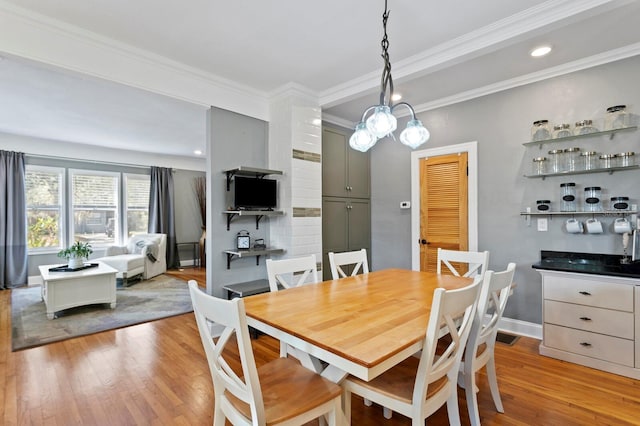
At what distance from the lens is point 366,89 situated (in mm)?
3258

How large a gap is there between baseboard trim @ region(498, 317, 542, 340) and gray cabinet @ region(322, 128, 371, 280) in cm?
191

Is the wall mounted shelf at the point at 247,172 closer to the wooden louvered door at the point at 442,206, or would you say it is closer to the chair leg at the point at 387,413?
the wooden louvered door at the point at 442,206

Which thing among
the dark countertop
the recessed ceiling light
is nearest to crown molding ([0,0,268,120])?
the recessed ceiling light

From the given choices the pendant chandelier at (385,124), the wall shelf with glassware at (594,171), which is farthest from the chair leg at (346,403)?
the wall shelf with glassware at (594,171)

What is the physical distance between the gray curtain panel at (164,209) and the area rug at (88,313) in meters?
1.84

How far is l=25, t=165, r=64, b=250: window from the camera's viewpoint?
18.3 ft

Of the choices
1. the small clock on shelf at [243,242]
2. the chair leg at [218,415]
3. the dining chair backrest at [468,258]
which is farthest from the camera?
the small clock on shelf at [243,242]

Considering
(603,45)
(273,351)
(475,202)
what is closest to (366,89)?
(475,202)

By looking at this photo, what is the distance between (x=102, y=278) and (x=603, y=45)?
583cm

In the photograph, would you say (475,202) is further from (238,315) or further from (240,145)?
(238,315)

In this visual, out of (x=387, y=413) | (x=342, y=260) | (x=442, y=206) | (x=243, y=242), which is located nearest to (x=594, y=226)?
(x=442, y=206)

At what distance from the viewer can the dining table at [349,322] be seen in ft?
3.66

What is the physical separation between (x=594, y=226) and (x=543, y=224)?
407 mm

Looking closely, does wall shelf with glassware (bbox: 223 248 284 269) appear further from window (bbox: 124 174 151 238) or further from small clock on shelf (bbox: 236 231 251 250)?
window (bbox: 124 174 151 238)
